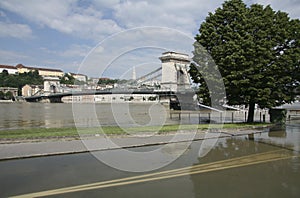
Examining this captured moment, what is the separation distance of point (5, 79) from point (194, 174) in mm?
159165

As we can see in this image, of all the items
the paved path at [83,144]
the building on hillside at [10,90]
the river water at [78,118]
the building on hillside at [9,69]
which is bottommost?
the paved path at [83,144]

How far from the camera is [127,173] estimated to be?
7285mm

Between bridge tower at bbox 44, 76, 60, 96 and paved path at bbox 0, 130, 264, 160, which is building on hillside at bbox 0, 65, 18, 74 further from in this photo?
paved path at bbox 0, 130, 264, 160

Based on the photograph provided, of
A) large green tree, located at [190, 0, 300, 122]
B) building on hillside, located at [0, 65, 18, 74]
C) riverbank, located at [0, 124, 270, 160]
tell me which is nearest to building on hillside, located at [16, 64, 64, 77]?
building on hillside, located at [0, 65, 18, 74]

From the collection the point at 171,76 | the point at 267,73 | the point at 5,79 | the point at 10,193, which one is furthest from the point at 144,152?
the point at 5,79

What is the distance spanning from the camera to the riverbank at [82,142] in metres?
9.40

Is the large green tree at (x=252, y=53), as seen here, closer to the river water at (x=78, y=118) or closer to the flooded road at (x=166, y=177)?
the river water at (x=78, y=118)

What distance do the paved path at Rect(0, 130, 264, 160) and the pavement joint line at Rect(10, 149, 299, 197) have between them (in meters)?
3.61

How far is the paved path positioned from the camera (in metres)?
9.30

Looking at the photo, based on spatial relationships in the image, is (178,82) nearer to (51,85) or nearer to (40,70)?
(51,85)

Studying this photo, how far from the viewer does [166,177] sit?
689 centimetres

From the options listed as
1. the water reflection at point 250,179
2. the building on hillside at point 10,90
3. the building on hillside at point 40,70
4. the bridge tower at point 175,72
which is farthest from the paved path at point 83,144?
the building on hillside at point 40,70

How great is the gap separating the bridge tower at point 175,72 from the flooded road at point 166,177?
29493mm

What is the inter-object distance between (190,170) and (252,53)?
Answer: 12.1 m
